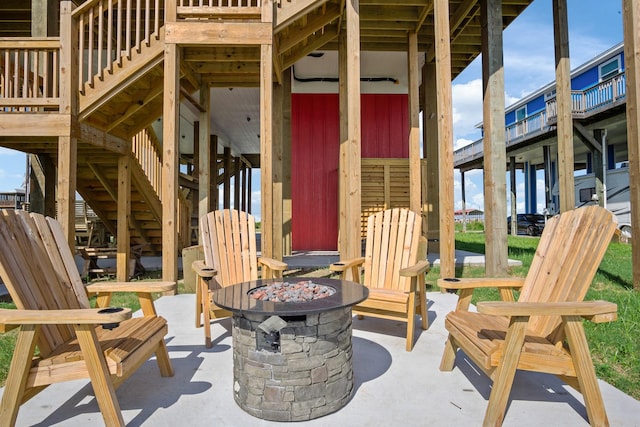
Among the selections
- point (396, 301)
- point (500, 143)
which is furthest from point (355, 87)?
point (396, 301)

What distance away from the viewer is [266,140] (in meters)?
4.45

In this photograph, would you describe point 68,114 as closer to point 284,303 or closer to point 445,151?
point 284,303

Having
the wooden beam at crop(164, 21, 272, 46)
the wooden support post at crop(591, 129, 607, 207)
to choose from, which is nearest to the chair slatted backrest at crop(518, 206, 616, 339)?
the wooden beam at crop(164, 21, 272, 46)

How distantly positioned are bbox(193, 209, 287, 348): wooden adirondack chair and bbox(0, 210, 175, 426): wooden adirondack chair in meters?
0.99

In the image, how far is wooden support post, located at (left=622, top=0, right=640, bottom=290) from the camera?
415 cm

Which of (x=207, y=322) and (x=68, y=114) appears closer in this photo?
(x=207, y=322)

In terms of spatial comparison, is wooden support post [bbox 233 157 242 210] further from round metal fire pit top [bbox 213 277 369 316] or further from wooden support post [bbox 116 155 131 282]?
round metal fire pit top [bbox 213 277 369 316]

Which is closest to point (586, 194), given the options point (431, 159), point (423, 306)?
point (431, 159)

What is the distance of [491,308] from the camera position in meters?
1.54

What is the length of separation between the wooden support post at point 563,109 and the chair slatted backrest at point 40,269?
18.2ft

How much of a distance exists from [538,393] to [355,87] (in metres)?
3.47

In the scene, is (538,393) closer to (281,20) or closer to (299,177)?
(281,20)

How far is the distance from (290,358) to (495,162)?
4.22m

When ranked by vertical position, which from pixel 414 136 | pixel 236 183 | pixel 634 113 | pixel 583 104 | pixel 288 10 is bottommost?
pixel 634 113
